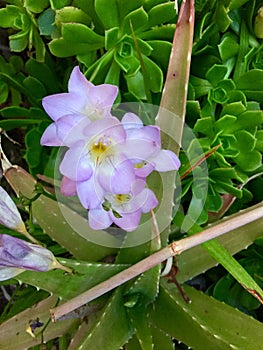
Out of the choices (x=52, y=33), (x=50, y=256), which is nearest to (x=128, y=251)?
(x=50, y=256)

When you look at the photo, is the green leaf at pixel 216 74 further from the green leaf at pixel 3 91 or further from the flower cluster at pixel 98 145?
the green leaf at pixel 3 91

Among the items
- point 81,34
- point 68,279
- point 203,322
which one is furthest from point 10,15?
point 203,322

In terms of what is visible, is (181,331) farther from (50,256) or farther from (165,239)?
(50,256)

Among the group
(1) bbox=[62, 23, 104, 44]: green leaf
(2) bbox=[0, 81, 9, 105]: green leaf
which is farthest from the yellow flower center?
(2) bbox=[0, 81, 9, 105]: green leaf

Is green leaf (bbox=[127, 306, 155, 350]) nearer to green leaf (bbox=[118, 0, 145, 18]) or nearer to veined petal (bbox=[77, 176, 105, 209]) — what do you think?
veined petal (bbox=[77, 176, 105, 209])

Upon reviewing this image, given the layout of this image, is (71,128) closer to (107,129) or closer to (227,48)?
(107,129)

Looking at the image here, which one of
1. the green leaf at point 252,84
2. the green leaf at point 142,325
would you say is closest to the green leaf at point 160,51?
the green leaf at point 252,84

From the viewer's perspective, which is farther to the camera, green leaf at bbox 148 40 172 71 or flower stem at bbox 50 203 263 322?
green leaf at bbox 148 40 172 71
